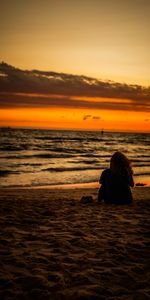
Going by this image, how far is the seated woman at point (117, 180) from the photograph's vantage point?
7.29 metres

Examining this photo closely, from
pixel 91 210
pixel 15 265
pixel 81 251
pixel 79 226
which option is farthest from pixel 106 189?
pixel 15 265

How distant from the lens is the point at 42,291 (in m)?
2.99

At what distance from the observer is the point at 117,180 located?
729 centimetres

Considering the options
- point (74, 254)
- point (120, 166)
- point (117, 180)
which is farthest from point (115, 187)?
point (74, 254)

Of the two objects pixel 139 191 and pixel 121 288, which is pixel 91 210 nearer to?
pixel 121 288

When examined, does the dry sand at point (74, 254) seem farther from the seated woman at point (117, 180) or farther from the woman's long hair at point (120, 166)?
the woman's long hair at point (120, 166)

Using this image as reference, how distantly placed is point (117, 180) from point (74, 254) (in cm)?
353

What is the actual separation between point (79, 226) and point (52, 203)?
2.50 meters

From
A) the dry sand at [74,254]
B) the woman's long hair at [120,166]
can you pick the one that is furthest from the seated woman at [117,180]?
the dry sand at [74,254]

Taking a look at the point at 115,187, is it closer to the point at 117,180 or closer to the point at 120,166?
the point at 117,180

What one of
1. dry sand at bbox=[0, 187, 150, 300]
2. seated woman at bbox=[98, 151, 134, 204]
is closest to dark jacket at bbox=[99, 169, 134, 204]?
seated woman at bbox=[98, 151, 134, 204]

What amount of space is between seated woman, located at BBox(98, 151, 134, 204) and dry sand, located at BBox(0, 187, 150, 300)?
0.68 metres

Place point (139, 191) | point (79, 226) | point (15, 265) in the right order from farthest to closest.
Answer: point (139, 191) < point (79, 226) < point (15, 265)

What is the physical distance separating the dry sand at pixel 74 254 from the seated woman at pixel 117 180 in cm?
68
